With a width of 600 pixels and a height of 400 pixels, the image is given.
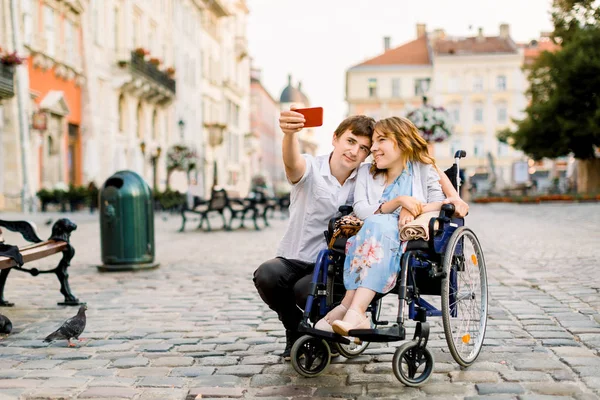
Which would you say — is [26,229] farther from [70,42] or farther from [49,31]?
[70,42]

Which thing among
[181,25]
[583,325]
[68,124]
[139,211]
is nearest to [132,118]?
[68,124]

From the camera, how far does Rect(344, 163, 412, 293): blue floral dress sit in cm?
391

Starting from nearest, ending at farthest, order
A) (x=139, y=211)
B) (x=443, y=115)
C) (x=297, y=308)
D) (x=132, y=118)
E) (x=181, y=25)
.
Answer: (x=297, y=308) < (x=139, y=211) < (x=443, y=115) < (x=132, y=118) < (x=181, y=25)

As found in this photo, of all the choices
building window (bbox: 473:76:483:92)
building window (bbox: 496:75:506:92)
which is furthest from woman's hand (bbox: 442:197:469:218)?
building window (bbox: 496:75:506:92)

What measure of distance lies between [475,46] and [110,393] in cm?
7693

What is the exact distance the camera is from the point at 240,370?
441 centimetres

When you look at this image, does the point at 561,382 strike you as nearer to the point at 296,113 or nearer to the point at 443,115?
the point at 296,113

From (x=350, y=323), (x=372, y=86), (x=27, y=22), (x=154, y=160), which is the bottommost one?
(x=350, y=323)

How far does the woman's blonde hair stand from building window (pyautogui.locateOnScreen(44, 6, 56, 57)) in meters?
24.3

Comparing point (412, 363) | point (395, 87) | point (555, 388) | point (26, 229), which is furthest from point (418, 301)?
point (395, 87)

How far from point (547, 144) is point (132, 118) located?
1835 cm

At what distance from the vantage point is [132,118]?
36031mm

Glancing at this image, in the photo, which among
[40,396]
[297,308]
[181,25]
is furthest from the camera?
[181,25]

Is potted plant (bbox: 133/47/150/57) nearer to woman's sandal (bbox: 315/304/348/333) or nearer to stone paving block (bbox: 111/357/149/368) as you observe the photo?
stone paving block (bbox: 111/357/149/368)
